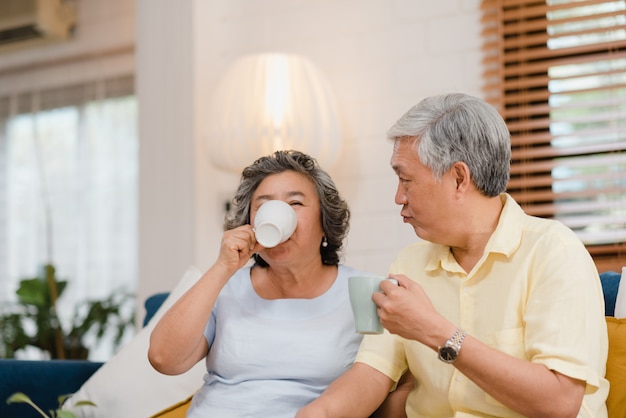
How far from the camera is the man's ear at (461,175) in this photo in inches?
55.8

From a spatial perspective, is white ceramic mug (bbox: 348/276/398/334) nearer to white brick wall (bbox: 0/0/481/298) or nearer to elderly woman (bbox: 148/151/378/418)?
elderly woman (bbox: 148/151/378/418)

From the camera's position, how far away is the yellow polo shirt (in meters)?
1.29

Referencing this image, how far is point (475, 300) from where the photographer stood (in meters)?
1.45

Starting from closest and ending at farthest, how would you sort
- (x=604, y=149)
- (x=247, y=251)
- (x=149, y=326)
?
1. (x=247, y=251)
2. (x=149, y=326)
3. (x=604, y=149)

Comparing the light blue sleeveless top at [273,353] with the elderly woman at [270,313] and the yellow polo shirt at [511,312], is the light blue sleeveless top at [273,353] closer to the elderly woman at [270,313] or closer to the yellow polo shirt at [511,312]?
the elderly woman at [270,313]

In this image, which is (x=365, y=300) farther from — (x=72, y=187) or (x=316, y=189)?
(x=72, y=187)

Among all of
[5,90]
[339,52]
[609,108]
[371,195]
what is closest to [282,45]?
[339,52]

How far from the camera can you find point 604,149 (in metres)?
2.63

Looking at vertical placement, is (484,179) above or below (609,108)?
below

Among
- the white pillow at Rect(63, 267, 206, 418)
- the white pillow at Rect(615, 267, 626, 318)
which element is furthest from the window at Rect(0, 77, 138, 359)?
the white pillow at Rect(615, 267, 626, 318)

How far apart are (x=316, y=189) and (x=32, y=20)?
3206 millimetres

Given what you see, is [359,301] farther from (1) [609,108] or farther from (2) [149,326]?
(1) [609,108]

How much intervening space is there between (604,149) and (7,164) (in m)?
3.63

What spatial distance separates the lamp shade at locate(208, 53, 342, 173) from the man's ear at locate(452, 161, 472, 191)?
4.37ft
